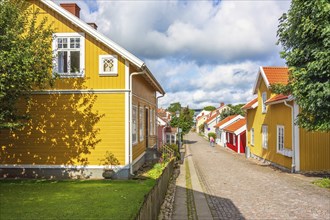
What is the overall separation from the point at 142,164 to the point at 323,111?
9.58 metres

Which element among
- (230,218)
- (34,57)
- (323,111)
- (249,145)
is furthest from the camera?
(249,145)

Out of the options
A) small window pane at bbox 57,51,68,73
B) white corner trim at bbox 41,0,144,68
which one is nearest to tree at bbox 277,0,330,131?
white corner trim at bbox 41,0,144,68

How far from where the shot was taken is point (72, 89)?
1397 cm

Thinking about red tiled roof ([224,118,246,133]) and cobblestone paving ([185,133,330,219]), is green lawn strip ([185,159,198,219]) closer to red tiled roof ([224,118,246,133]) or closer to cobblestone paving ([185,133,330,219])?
cobblestone paving ([185,133,330,219])

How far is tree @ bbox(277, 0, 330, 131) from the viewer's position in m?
12.4

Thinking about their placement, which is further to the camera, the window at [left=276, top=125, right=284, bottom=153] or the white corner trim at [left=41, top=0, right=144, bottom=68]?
the window at [left=276, top=125, right=284, bottom=153]

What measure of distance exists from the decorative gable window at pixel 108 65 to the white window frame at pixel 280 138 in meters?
12.1

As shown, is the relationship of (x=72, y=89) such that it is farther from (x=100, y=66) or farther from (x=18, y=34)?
(x=18, y=34)

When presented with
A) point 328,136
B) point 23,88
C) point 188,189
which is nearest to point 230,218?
point 188,189

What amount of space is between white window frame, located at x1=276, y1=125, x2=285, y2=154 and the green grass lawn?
10624mm

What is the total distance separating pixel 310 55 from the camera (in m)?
13.5

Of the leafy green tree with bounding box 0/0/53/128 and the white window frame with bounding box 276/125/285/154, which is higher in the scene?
the leafy green tree with bounding box 0/0/53/128

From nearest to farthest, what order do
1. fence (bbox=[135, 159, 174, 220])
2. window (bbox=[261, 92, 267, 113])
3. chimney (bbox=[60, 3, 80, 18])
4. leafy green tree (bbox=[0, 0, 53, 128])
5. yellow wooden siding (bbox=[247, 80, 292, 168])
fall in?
fence (bbox=[135, 159, 174, 220])
leafy green tree (bbox=[0, 0, 53, 128])
chimney (bbox=[60, 3, 80, 18])
yellow wooden siding (bbox=[247, 80, 292, 168])
window (bbox=[261, 92, 267, 113])

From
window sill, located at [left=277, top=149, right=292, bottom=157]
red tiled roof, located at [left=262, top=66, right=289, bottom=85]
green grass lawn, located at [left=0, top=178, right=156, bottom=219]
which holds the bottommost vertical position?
green grass lawn, located at [left=0, top=178, right=156, bottom=219]
